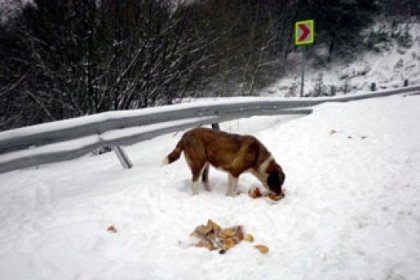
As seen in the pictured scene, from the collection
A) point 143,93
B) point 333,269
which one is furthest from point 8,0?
point 333,269

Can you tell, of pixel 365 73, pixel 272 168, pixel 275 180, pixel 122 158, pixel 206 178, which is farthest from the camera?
pixel 365 73

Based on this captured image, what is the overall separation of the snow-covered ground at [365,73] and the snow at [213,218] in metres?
18.6

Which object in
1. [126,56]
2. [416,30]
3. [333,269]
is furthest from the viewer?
[416,30]

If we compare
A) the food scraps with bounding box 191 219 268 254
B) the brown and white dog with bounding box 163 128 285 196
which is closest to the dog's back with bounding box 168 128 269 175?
the brown and white dog with bounding box 163 128 285 196

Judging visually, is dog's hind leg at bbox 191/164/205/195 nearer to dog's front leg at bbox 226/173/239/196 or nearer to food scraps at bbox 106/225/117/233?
dog's front leg at bbox 226/173/239/196

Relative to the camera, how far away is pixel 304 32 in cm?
1059

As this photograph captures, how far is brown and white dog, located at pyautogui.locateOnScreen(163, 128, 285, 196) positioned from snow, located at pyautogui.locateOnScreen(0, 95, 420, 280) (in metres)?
0.37

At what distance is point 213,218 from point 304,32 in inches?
358

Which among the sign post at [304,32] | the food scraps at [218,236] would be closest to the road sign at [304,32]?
the sign post at [304,32]

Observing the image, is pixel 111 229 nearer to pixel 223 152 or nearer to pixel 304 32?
pixel 223 152

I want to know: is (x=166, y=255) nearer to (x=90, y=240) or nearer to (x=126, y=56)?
(x=90, y=240)

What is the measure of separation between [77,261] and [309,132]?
6.14 meters

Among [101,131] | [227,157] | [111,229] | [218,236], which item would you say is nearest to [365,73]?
[227,157]

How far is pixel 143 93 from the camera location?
9.53m
